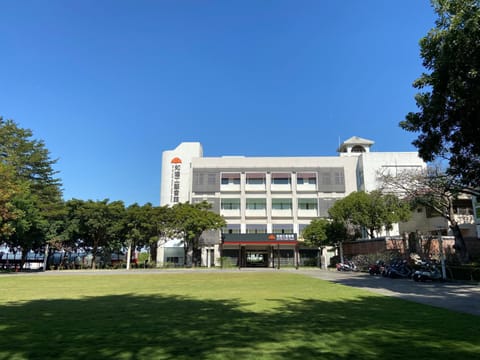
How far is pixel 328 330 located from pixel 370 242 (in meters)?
31.5

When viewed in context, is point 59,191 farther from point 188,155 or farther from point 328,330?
point 328,330

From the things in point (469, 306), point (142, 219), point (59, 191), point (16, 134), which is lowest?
point (469, 306)

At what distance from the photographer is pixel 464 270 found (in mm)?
19812

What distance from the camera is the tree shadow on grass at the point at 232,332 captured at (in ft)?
16.1

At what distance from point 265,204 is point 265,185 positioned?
3.25 metres

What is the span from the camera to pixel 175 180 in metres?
60.0

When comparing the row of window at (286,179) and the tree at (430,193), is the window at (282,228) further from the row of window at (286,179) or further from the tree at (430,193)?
the tree at (430,193)

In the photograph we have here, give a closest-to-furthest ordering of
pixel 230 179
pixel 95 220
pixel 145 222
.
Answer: pixel 95 220 → pixel 145 222 → pixel 230 179

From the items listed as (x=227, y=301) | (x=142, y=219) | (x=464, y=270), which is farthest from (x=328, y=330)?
(x=142, y=219)

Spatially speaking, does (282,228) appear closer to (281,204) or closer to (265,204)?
(281,204)

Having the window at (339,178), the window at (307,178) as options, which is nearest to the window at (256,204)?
the window at (307,178)

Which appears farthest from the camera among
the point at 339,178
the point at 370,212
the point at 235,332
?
the point at 339,178

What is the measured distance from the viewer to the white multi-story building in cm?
5619

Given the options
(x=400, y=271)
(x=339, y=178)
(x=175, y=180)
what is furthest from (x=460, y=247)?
(x=175, y=180)
